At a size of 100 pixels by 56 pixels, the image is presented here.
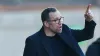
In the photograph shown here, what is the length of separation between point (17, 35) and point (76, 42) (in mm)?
5018

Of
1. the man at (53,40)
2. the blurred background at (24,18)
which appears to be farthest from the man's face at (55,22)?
the blurred background at (24,18)

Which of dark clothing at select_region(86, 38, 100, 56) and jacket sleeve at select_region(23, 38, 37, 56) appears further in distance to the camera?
dark clothing at select_region(86, 38, 100, 56)

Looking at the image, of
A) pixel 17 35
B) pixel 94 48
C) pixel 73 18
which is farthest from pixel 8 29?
pixel 94 48

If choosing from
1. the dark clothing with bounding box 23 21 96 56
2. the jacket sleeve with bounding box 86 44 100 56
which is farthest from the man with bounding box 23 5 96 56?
the jacket sleeve with bounding box 86 44 100 56

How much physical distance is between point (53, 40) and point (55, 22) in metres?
0.20

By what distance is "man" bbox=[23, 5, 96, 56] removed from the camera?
5.34m

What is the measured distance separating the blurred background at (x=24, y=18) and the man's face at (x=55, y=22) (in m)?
4.60

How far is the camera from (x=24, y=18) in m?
10.4

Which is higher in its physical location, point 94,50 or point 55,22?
point 55,22

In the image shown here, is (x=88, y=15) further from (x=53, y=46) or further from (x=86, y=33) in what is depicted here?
(x=53, y=46)

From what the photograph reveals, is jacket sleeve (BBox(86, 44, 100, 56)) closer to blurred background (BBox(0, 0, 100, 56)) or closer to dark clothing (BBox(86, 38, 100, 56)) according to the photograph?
dark clothing (BBox(86, 38, 100, 56))

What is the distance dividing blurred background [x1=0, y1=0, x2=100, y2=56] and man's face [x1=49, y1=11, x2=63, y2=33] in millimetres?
4603

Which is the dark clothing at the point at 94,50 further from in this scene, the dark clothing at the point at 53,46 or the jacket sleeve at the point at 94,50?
the dark clothing at the point at 53,46

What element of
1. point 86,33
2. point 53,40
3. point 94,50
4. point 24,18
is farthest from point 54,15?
point 24,18
